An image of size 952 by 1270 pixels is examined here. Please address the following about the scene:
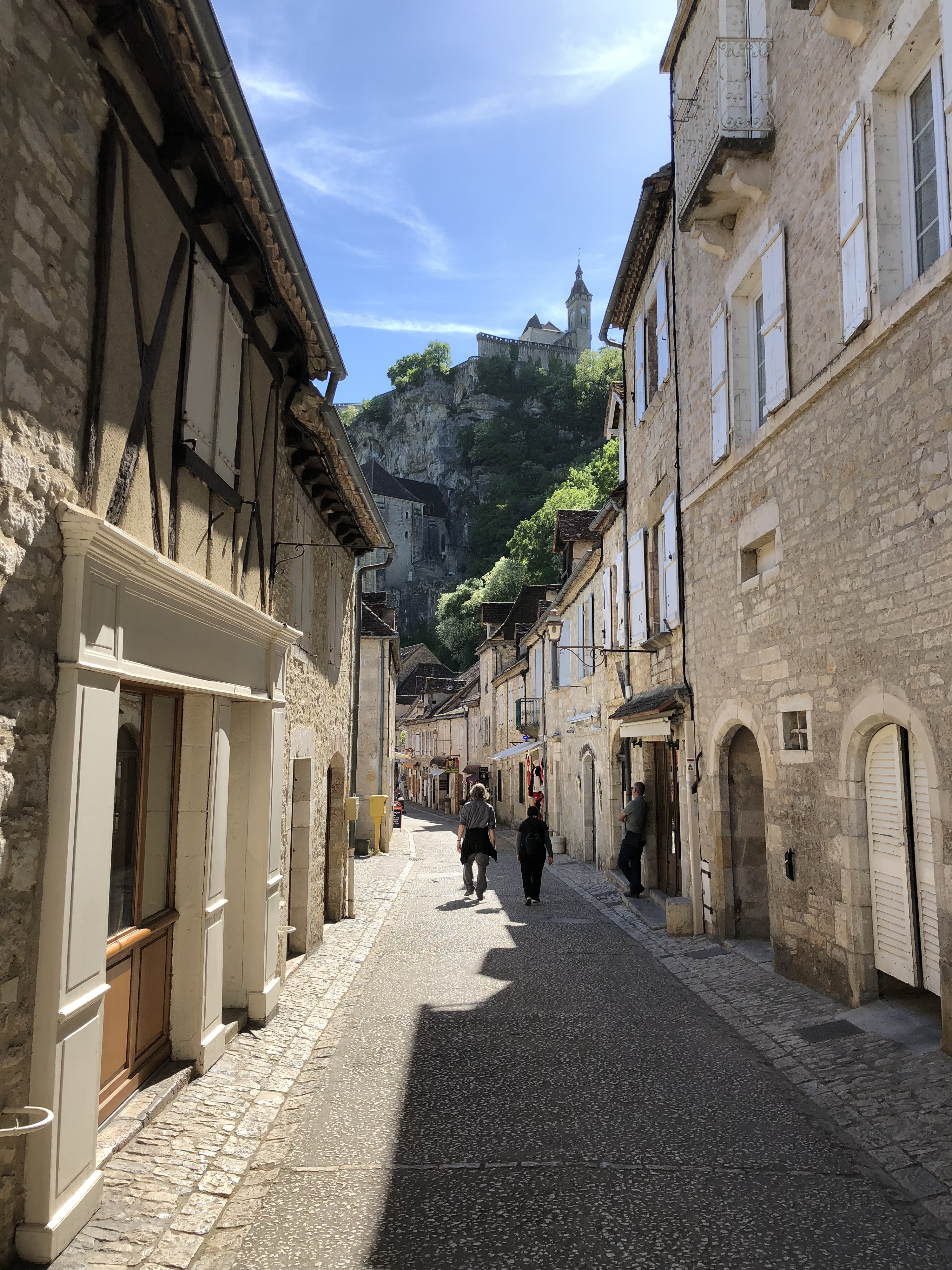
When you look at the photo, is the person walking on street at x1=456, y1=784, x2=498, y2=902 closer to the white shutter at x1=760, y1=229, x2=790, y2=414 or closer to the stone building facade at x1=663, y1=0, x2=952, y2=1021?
the stone building facade at x1=663, y1=0, x2=952, y2=1021

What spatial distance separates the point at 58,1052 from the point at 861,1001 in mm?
5216

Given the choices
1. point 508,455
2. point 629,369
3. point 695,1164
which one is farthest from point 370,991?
→ point 508,455

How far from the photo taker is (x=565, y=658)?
19.8 meters

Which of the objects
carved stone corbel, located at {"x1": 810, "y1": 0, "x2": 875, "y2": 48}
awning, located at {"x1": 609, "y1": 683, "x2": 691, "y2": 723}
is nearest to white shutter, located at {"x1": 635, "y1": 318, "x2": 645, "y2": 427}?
awning, located at {"x1": 609, "y1": 683, "x2": 691, "y2": 723}

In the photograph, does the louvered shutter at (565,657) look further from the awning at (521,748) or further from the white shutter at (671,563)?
the white shutter at (671,563)

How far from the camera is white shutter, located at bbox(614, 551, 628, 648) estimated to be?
13.5m

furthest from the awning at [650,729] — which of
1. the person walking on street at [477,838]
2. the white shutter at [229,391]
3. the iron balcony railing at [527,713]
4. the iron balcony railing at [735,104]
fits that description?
the iron balcony railing at [527,713]

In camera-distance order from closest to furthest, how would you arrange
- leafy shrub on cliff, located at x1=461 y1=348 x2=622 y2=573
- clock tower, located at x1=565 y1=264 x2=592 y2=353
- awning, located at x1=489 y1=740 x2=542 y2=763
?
awning, located at x1=489 y1=740 x2=542 y2=763 → leafy shrub on cliff, located at x1=461 y1=348 x2=622 y2=573 → clock tower, located at x1=565 y1=264 x2=592 y2=353

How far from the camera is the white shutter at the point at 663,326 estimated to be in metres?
11.4

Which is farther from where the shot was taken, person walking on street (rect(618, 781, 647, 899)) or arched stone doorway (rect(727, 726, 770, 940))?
person walking on street (rect(618, 781, 647, 899))

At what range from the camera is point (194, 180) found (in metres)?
4.69

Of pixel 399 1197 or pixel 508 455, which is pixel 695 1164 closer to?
pixel 399 1197

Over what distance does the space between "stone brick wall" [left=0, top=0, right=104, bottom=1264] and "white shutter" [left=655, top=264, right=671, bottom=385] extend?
8.99 meters

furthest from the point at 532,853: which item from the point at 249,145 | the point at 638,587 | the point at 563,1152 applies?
the point at 249,145
